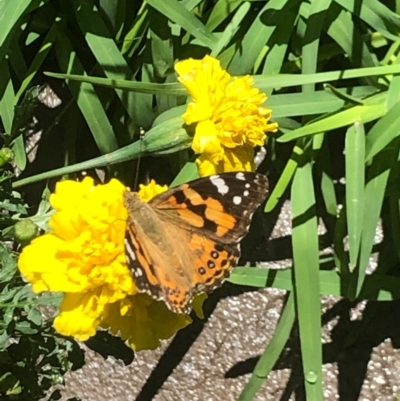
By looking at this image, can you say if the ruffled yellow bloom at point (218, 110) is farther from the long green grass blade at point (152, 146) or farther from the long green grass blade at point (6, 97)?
the long green grass blade at point (6, 97)

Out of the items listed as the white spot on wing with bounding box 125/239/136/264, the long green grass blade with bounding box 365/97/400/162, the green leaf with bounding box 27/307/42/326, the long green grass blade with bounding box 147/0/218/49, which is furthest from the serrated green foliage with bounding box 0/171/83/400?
the long green grass blade with bounding box 365/97/400/162

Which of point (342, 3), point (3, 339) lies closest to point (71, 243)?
point (3, 339)

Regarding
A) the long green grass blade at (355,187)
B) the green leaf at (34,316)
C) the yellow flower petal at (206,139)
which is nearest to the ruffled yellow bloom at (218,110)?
the yellow flower petal at (206,139)

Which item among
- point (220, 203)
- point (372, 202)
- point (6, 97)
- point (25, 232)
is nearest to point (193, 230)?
point (220, 203)

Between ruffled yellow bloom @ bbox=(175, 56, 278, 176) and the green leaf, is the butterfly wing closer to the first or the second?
ruffled yellow bloom @ bbox=(175, 56, 278, 176)

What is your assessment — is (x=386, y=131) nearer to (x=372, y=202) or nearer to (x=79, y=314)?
(x=372, y=202)

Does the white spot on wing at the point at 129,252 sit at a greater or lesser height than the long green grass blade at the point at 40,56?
lesser

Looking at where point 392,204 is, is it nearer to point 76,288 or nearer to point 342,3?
point 342,3
